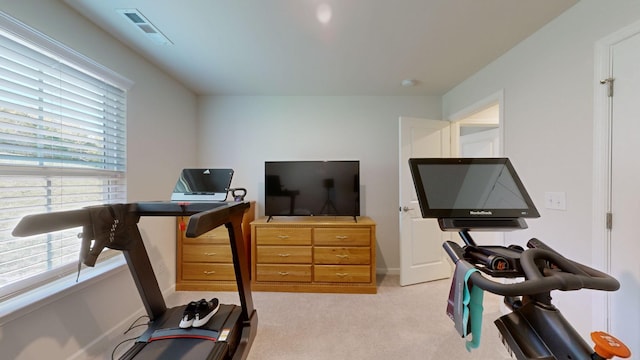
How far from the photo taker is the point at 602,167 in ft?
4.86

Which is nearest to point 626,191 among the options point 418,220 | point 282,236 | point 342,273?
point 418,220

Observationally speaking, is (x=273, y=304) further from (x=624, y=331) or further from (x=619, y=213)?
(x=619, y=213)

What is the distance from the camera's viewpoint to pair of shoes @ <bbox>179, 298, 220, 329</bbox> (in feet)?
5.25

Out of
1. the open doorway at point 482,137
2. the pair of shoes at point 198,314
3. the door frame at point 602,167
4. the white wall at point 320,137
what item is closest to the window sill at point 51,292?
the pair of shoes at point 198,314

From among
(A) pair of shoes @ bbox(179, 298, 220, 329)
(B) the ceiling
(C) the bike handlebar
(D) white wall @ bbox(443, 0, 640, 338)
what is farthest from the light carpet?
(B) the ceiling

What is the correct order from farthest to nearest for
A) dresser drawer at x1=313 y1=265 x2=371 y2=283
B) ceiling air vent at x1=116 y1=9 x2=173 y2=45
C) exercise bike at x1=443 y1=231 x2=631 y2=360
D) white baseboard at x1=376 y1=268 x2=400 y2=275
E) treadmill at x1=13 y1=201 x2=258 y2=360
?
white baseboard at x1=376 y1=268 x2=400 y2=275 < dresser drawer at x1=313 y1=265 x2=371 y2=283 < ceiling air vent at x1=116 y1=9 x2=173 y2=45 < treadmill at x1=13 y1=201 x2=258 y2=360 < exercise bike at x1=443 y1=231 x2=631 y2=360

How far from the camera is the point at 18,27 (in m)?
1.40

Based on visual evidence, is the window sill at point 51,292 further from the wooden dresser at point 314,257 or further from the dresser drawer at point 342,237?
the dresser drawer at point 342,237

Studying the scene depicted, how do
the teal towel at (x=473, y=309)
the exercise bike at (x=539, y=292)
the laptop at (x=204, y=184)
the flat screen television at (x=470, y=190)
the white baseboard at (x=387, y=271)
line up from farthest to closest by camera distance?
the white baseboard at (x=387, y=271) → the laptop at (x=204, y=184) → the flat screen television at (x=470, y=190) → the teal towel at (x=473, y=309) → the exercise bike at (x=539, y=292)

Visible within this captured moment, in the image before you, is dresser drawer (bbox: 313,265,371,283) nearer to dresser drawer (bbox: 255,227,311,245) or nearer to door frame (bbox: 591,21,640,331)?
dresser drawer (bbox: 255,227,311,245)

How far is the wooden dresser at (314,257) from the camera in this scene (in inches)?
108

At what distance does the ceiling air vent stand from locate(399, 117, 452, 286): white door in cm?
246

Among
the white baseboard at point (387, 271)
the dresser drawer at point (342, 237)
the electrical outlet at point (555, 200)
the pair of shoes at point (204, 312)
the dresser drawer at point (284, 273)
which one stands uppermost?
the electrical outlet at point (555, 200)

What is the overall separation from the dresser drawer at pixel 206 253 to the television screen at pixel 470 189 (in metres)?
2.36
